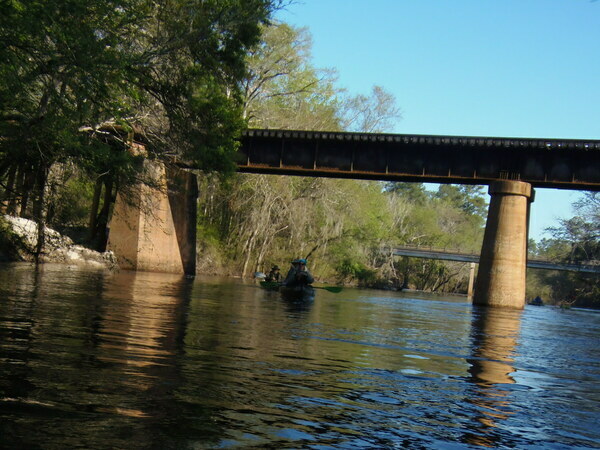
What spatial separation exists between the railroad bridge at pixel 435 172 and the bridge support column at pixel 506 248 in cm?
5

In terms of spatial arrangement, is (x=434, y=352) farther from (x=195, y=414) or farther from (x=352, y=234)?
(x=352, y=234)

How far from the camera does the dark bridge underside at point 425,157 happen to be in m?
37.3

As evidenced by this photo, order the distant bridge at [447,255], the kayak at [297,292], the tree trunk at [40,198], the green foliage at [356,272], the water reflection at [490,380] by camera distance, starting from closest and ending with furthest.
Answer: the water reflection at [490,380]
the tree trunk at [40,198]
the kayak at [297,292]
the green foliage at [356,272]
the distant bridge at [447,255]

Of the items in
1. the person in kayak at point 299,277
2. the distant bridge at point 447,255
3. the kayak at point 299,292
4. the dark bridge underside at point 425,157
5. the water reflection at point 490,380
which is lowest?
the water reflection at point 490,380

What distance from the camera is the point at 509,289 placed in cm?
3691

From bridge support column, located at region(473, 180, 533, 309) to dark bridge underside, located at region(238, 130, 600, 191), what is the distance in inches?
52.7

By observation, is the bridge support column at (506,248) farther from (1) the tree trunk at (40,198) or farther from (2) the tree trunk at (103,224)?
(1) the tree trunk at (40,198)

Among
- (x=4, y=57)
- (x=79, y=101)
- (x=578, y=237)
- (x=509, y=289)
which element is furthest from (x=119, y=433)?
(x=578, y=237)

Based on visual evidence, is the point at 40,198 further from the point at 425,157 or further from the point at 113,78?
the point at 425,157

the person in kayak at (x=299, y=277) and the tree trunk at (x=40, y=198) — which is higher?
the tree trunk at (x=40, y=198)

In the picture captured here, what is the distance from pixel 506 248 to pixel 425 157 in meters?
6.58

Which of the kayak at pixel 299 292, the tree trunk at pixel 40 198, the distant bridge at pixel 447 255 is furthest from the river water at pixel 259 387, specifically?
the distant bridge at pixel 447 255

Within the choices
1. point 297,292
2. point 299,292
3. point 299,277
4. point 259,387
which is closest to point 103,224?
point 299,277

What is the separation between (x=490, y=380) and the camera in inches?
378
